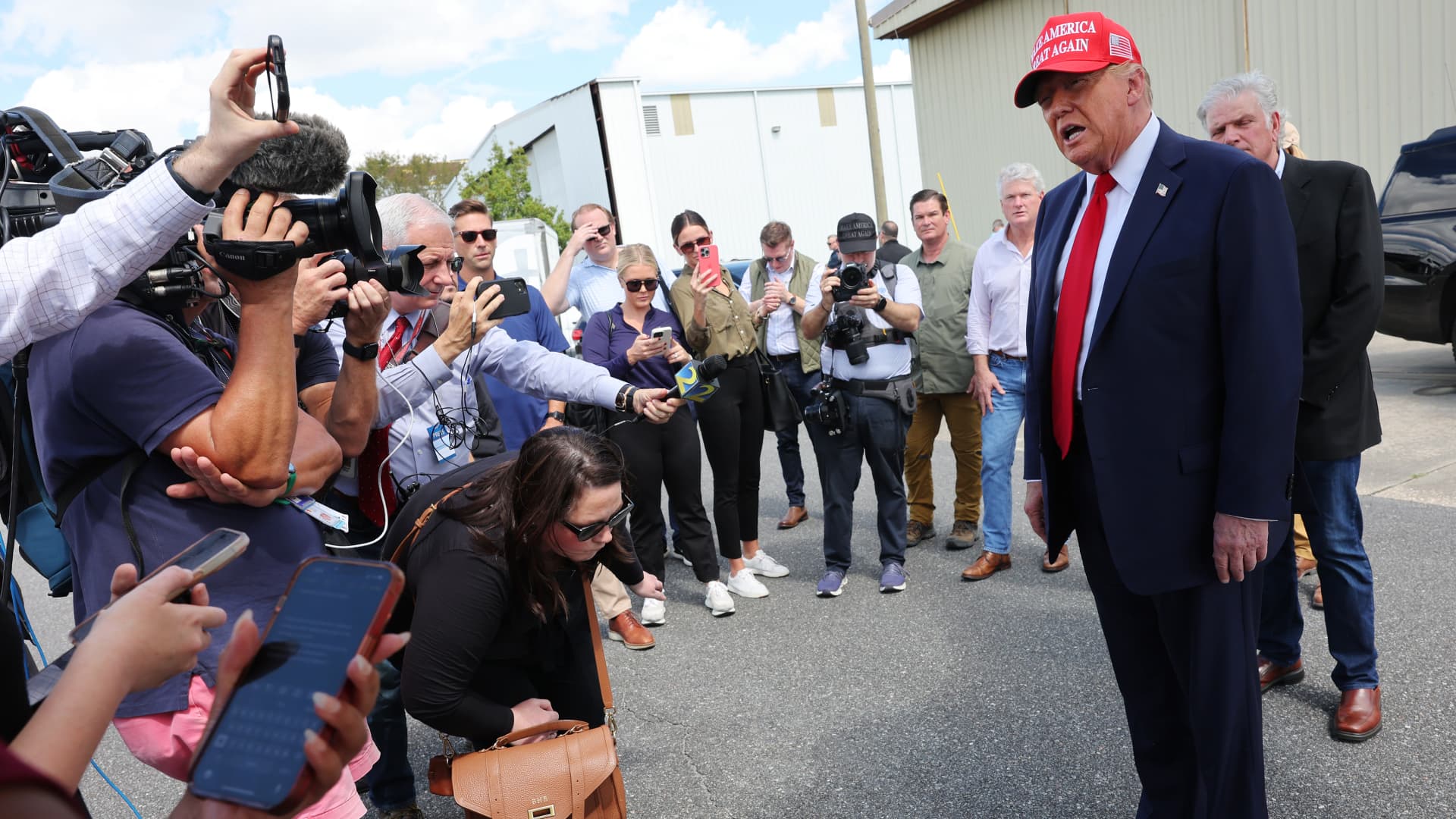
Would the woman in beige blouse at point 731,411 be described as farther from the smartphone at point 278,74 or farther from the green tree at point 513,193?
the green tree at point 513,193

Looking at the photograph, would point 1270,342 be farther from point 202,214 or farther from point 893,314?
point 893,314

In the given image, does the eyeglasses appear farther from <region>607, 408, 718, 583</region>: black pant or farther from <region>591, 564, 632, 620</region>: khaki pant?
<region>591, 564, 632, 620</region>: khaki pant

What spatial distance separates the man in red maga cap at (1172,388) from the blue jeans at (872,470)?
2.43m

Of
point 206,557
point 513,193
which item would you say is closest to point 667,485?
point 206,557

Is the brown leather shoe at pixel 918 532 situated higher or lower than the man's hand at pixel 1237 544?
lower

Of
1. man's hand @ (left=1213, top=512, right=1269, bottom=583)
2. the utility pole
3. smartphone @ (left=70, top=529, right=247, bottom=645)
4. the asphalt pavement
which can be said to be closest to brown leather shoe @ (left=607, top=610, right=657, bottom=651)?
the asphalt pavement

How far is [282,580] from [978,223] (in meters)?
14.5

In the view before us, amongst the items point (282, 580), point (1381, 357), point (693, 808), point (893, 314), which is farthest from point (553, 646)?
point (1381, 357)

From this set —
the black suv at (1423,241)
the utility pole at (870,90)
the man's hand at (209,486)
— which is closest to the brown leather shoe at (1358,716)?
the man's hand at (209,486)

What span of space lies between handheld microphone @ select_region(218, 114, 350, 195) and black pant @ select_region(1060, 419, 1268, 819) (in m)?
1.85

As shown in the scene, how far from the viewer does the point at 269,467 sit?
6.01ft

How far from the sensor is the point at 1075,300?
7.76ft

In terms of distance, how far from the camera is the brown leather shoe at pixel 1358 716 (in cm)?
300

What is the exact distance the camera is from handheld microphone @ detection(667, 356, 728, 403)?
393 centimetres
